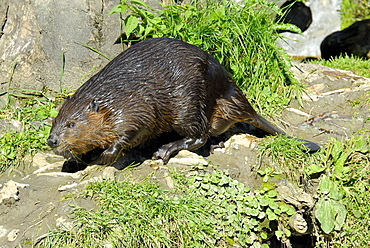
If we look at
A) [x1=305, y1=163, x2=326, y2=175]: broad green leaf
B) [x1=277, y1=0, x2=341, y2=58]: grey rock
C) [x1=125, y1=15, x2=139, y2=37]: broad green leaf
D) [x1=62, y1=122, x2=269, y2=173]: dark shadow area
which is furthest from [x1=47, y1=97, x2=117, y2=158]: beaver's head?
[x1=277, y1=0, x2=341, y2=58]: grey rock

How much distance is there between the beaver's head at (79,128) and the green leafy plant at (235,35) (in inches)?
43.3

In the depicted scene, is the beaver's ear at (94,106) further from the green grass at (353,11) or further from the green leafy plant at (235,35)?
the green grass at (353,11)

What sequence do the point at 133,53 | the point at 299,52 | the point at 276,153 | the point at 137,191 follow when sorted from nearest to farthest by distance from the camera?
1. the point at 137,191
2. the point at 133,53
3. the point at 276,153
4. the point at 299,52

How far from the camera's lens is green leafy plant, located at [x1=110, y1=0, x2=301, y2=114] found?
3777 mm

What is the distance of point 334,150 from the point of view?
338 centimetres

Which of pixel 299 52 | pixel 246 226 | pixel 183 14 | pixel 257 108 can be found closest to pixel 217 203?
pixel 246 226

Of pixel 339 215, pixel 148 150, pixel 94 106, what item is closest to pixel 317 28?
pixel 339 215

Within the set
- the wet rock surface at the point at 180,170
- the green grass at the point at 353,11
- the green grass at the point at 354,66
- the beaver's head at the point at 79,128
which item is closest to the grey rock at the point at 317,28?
the green grass at the point at 353,11

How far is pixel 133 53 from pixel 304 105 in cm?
186

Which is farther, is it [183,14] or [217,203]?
[183,14]

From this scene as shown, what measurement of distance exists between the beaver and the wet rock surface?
0.55 ft

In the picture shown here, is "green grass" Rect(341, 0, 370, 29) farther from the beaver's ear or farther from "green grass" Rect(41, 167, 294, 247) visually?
the beaver's ear

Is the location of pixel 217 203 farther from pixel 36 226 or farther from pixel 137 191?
pixel 36 226

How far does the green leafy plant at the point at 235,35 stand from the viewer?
3.78m
